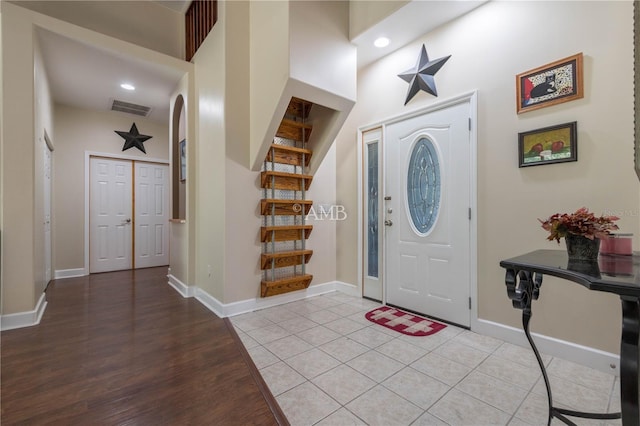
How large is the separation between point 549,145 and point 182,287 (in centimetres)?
428

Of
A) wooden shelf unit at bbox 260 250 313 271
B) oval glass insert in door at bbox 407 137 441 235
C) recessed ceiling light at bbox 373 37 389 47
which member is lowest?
wooden shelf unit at bbox 260 250 313 271

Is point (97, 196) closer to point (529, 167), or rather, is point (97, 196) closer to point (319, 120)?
point (319, 120)

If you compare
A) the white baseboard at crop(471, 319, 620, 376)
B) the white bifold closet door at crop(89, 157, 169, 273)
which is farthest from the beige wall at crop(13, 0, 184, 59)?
the white baseboard at crop(471, 319, 620, 376)

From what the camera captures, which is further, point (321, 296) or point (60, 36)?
point (321, 296)

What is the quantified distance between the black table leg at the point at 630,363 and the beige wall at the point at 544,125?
1.27m

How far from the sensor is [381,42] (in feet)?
10.1

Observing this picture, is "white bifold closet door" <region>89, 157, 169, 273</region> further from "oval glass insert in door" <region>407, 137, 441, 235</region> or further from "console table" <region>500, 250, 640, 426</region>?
"console table" <region>500, 250, 640, 426</region>

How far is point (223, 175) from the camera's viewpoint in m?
3.02

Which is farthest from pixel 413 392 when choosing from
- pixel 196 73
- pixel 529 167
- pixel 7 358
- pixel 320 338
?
pixel 196 73

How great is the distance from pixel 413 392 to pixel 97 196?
5.97 m

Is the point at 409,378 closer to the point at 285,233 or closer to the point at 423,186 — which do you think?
the point at 423,186

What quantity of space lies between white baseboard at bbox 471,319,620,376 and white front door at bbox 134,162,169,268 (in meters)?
5.74

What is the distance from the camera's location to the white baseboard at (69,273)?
4.75 metres

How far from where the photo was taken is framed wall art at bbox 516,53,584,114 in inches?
81.2
